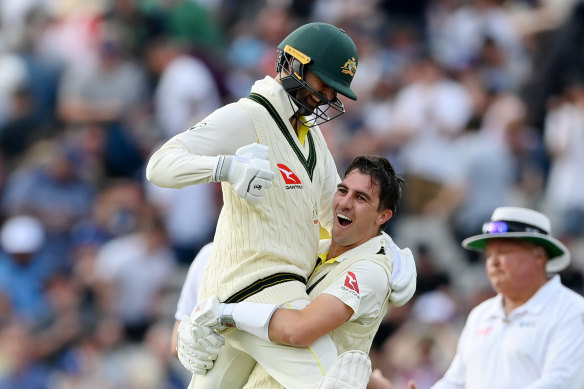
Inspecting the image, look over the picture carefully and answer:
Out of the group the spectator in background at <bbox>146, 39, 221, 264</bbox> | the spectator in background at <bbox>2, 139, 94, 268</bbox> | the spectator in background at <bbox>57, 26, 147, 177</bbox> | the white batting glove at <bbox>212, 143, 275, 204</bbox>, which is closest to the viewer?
the white batting glove at <bbox>212, 143, 275, 204</bbox>

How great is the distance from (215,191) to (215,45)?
111 inches

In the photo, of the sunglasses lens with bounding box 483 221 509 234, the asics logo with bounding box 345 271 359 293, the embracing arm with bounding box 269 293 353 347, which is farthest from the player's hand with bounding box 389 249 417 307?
the sunglasses lens with bounding box 483 221 509 234

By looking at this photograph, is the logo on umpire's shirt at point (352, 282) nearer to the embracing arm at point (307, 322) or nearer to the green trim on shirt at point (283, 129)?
the embracing arm at point (307, 322)

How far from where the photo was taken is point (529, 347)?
24.1 feet

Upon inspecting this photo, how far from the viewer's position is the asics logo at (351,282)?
5953mm

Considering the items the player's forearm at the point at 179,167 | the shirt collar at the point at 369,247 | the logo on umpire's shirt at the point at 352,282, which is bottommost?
the logo on umpire's shirt at the point at 352,282

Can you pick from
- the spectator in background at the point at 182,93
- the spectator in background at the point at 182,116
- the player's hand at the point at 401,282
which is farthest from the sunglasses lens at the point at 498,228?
the spectator in background at the point at 182,93

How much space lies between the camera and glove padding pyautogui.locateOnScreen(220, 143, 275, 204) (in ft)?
18.4

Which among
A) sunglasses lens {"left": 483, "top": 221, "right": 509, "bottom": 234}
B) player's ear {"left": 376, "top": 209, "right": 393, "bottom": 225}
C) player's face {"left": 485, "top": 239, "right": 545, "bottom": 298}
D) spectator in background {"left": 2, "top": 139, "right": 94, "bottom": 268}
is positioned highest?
player's ear {"left": 376, "top": 209, "right": 393, "bottom": 225}

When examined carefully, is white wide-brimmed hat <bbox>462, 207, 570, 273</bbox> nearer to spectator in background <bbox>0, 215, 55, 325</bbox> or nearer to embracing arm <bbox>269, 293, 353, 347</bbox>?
embracing arm <bbox>269, 293, 353, 347</bbox>

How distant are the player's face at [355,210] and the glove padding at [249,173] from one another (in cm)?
66

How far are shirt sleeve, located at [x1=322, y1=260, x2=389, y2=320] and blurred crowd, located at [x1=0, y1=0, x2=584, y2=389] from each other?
4340 millimetres

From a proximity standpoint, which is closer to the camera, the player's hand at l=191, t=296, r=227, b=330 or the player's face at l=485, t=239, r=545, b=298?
the player's hand at l=191, t=296, r=227, b=330

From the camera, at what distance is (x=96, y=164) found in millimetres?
12602
